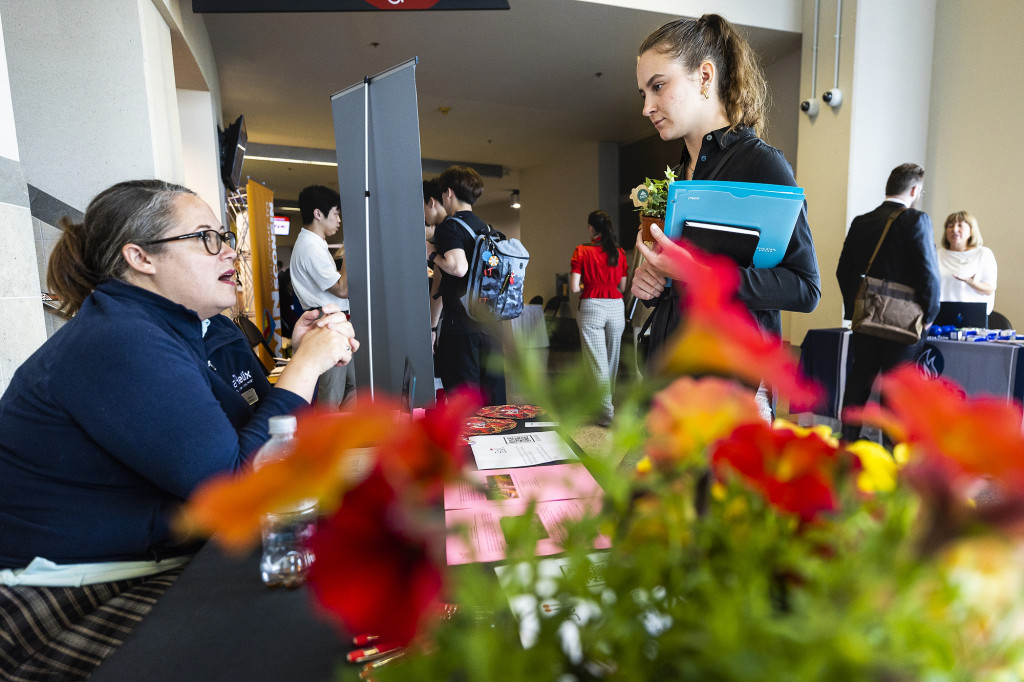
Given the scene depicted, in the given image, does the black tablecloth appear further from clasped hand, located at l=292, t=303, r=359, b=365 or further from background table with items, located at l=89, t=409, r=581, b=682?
clasped hand, located at l=292, t=303, r=359, b=365

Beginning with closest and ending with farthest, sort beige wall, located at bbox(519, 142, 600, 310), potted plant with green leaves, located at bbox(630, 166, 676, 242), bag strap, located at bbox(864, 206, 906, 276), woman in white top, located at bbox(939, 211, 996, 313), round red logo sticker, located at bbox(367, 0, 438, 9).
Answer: potted plant with green leaves, located at bbox(630, 166, 676, 242), round red logo sticker, located at bbox(367, 0, 438, 9), bag strap, located at bbox(864, 206, 906, 276), woman in white top, located at bbox(939, 211, 996, 313), beige wall, located at bbox(519, 142, 600, 310)

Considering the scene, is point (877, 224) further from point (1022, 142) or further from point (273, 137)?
point (273, 137)

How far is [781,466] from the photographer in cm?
31

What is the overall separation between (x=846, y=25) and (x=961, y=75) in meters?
0.91

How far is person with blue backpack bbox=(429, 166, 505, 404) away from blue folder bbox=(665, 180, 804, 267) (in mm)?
1676

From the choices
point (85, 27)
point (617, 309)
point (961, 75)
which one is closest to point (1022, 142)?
point (961, 75)

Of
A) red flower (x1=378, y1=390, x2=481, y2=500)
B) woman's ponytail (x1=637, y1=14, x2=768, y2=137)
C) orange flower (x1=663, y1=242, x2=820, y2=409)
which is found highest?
woman's ponytail (x1=637, y1=14, x2=768, y2=137)

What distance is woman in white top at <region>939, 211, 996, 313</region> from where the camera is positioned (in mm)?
3561

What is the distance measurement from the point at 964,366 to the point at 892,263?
68 centimetres

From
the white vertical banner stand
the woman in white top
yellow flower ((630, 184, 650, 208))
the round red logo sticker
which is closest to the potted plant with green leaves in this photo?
yellow flower ((630, 184, 650, 208))

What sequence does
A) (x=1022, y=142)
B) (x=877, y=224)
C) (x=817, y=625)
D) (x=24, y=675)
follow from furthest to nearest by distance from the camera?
(x=1022, y=142) → (x=877, y=224) → (x=24, y=675) → (x=817, y=625)

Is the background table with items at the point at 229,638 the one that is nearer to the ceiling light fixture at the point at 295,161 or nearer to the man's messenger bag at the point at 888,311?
the man's messenger bag at the point at 888,311

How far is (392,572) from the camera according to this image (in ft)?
0.74

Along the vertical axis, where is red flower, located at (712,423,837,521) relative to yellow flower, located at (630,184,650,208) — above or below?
below
